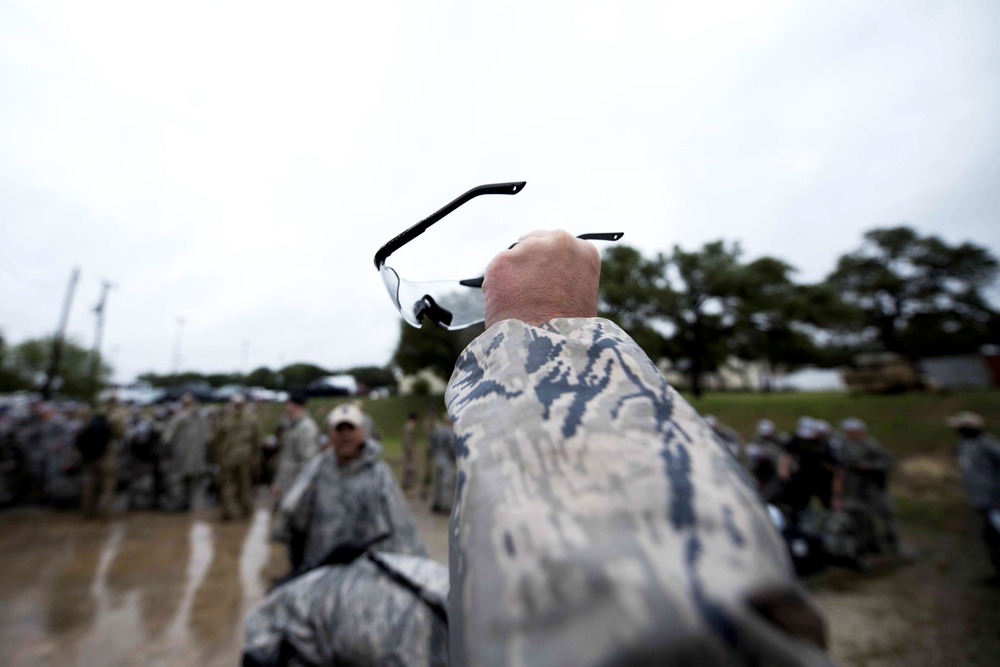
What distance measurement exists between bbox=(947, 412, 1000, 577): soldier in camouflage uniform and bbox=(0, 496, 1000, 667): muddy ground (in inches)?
22.3

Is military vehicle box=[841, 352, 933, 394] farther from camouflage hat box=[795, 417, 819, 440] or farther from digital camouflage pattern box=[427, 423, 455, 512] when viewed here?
digital camouflage pattern box=[427, 423, 455, 512]

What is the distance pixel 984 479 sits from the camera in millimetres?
5320

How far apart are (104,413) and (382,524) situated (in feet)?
25.3

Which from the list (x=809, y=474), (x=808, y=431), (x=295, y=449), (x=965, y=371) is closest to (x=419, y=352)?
(x=295, y=449)

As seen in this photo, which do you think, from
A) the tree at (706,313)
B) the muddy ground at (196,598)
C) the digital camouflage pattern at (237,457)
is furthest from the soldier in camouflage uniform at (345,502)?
the tree at (706,313)

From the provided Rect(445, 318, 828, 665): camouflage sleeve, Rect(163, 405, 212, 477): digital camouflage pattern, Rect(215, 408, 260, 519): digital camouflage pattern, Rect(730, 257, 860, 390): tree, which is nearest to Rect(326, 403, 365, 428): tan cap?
Rect(445, 318, 828, 665): camouflage sleeve

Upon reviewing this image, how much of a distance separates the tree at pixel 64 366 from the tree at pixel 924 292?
58.5m

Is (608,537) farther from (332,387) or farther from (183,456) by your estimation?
(332,387)

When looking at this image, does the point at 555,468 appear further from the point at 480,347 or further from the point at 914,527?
the point at 914,527

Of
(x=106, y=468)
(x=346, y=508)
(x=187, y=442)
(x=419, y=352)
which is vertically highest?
(x=419, y=352)

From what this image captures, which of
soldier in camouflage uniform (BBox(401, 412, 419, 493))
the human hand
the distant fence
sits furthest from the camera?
the distant fence

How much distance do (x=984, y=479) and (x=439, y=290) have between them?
7741mm

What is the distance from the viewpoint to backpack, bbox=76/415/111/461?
725cm

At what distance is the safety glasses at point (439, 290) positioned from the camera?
1338 millimetres
